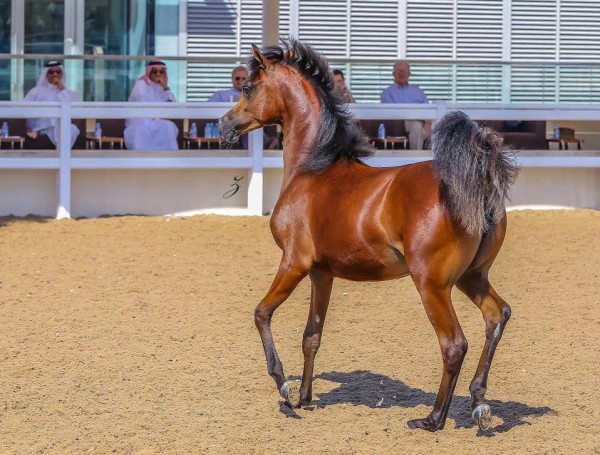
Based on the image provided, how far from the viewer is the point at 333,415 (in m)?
6.45

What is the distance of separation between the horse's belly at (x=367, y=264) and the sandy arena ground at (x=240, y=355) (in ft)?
2.54

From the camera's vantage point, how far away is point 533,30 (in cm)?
1969

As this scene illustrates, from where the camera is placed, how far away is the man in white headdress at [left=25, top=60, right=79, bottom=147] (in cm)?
1366

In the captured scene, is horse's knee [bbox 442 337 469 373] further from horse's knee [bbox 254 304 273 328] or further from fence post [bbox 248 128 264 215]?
fence post [bbox 248 128 264 215]

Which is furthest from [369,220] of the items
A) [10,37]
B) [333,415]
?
[10,37]

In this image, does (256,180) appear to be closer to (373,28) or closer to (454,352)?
(373,28)

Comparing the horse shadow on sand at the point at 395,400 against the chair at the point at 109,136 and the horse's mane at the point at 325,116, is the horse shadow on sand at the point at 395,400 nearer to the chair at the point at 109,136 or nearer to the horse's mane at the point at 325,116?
the horse's mane at the point at 325,116

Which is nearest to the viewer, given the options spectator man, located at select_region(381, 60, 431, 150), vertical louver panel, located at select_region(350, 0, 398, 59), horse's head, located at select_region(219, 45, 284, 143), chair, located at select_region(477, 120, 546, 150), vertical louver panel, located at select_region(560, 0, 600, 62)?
horse's head, located at select_region(219, 45, 284, 143)

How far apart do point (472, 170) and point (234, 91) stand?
903 centimetres

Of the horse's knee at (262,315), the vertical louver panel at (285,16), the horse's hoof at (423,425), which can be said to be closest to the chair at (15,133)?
the vertical louver panel at (285,16)

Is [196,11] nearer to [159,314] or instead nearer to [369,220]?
[159,314]

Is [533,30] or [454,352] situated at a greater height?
Result: [533,30]

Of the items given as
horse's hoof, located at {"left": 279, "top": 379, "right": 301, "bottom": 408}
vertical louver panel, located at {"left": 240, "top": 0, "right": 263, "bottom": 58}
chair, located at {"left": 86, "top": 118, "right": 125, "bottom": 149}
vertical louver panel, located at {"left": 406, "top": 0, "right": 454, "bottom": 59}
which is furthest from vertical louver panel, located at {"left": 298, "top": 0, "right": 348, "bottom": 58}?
horse's hoof, located at {"left": 279, "top": 379, "right": 301, "bottom": 408}

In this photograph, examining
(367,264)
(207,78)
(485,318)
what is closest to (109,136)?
(207,78)
